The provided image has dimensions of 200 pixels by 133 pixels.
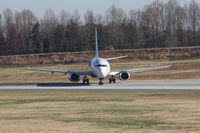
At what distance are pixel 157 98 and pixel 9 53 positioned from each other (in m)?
101

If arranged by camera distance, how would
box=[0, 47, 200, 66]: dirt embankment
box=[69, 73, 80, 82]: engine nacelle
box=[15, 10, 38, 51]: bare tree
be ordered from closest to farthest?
box=[69, 73, 80, 82]: engine nacelle, box=[0, 47, 200, 66]: dirt embankment, box=[15, 10, 38, 51]: bare tree

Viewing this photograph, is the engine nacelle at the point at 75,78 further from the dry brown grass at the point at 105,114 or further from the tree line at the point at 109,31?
the tree line at the point at 109,31

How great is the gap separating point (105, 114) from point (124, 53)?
84.4 m

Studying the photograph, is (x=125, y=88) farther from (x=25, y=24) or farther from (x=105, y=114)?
(x=25, y=24)

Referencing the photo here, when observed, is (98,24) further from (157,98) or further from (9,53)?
(157,98)

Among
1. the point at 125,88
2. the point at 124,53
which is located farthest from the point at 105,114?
the point at 124,53

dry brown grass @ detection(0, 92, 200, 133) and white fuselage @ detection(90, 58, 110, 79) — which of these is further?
white fuselage @ detection(90, 58, 110, 79)

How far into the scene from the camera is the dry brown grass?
24.9 metres

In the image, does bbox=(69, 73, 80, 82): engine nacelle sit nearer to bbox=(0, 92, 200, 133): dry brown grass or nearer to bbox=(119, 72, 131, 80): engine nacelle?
bbox=(119, 72, 131, 80): engine nacelle

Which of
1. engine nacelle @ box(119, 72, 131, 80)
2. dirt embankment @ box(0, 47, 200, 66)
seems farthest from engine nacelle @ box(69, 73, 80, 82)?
dirt embankment @ box(0, 47, 200, 66)

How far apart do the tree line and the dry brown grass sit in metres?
90.6

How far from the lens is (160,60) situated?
344ft

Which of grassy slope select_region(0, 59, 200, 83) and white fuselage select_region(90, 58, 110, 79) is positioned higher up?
white fuselage select_region(90, 58, 110, 79)

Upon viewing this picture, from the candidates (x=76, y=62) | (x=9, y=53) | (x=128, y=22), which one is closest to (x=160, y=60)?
(x=76, y=62)
